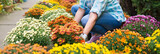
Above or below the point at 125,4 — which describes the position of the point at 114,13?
above

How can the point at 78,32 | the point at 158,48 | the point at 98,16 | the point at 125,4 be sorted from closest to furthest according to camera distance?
the point at 158,48 < the point at 78,32 < the point at 98,16 < the point at 125,4

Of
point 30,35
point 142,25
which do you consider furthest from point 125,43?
point 30,35

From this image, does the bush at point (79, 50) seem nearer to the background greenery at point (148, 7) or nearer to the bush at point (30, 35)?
the bush at point (30, 35)

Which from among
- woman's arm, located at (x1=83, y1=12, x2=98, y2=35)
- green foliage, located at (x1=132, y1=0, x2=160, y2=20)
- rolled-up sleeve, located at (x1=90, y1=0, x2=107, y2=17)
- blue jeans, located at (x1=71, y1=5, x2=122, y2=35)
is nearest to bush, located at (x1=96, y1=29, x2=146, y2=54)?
woman's arm, located at (x1=83, y1=12, x2=98, y2=35)

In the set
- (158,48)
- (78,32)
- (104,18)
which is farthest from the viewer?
(104,18)

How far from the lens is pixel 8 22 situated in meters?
5.49

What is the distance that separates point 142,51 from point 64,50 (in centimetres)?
100

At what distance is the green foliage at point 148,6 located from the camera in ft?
14.9

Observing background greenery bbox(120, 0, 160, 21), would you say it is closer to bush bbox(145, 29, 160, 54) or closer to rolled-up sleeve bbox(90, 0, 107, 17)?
rolled-up sleeve bbox(90, 0, 107, 17)

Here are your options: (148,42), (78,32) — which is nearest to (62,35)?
(78,32)

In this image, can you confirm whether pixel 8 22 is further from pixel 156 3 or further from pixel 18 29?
pixel 156 3

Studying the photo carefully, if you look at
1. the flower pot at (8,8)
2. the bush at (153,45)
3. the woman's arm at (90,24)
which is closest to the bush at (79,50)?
the bush at (153,45)

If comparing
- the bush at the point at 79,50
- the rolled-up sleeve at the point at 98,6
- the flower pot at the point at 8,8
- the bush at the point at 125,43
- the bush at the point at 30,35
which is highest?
the rolled-up sleeve at the point at 98,6

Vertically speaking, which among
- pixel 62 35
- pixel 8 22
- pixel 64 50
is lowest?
pixel 8 22
